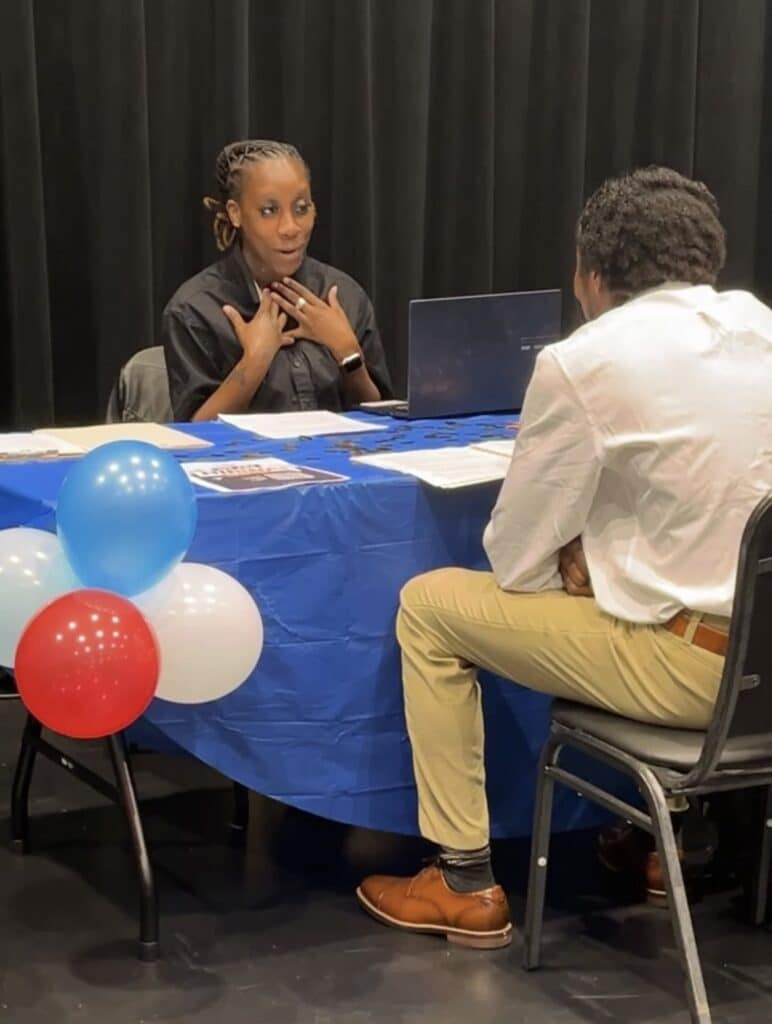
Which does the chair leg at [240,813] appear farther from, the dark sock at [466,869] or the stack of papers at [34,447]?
the stack of papers at [34,447]

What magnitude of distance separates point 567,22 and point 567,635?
95.1 inches

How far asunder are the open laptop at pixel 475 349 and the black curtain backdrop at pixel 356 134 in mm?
1025

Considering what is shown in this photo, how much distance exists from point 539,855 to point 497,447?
66 cm

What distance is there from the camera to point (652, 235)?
6.83 ft

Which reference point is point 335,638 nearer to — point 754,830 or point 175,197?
point 754,830

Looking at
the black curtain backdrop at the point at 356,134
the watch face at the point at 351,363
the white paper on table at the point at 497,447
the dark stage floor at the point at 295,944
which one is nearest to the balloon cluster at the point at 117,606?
the dark stage floor at the point at 295,944

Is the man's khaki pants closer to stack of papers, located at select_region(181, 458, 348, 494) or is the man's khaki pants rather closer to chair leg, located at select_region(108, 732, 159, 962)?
stack of papers, located at select_region(181, 458, 348, 494)

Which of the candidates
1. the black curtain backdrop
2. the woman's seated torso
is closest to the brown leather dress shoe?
the woman's seated torso

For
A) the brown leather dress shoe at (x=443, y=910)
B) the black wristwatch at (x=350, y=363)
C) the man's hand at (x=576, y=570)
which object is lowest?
the brown leather dress shoe at (x=443, y=910)

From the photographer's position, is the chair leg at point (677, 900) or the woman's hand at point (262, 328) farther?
the woman's hand at point (262, 328)

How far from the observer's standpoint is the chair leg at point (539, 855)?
2.14 metres

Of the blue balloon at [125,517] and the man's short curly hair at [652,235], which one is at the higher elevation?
the man's short curly hair at [652,235]

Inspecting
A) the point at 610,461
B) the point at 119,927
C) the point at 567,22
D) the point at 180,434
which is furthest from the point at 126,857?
the point at 567,22

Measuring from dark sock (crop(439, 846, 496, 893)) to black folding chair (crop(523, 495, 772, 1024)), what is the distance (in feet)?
0.89
